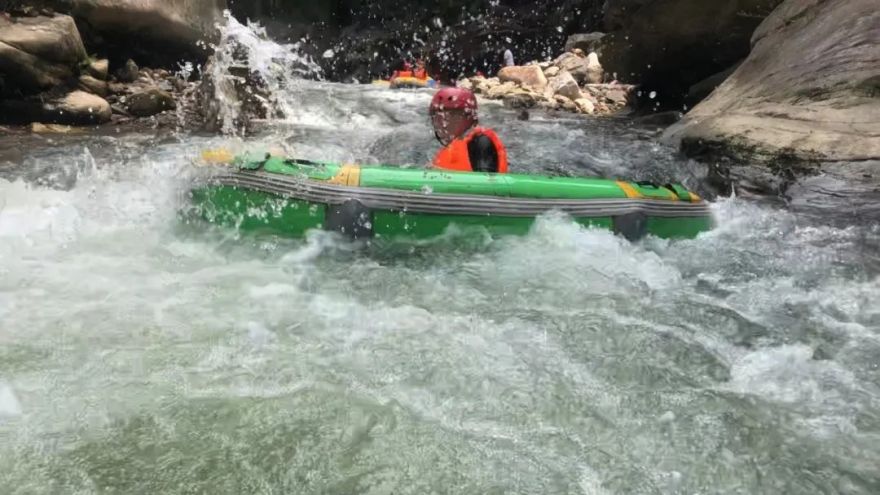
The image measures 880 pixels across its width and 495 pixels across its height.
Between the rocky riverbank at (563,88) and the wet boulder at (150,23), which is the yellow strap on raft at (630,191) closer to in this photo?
the rocky riverbank at (563,88)

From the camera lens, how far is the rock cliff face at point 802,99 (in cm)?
529

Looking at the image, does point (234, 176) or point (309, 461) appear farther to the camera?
point (234, 176)

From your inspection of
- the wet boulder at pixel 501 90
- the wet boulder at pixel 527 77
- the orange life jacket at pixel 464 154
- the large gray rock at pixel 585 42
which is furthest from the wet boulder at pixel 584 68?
the orange life jacket at pixel 464 154

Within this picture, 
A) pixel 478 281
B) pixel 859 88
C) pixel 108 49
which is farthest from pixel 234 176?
pixel 108 49

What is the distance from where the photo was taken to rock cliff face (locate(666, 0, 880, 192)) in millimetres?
5293

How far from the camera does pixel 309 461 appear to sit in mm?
2188

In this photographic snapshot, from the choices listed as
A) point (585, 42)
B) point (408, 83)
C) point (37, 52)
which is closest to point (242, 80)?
point (37, 52)

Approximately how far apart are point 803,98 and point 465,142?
129 inches

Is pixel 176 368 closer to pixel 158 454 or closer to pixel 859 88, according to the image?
pixel 158 454

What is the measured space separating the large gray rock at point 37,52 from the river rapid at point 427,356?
3017 mm

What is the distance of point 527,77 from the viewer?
45.2 feet

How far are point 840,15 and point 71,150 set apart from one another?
7.34 meters

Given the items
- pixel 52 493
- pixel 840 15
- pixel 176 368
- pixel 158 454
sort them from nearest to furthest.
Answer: pixel 52 493
pixel 158 454
pixel 176 368
pixel 840 15

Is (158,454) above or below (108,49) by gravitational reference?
below
